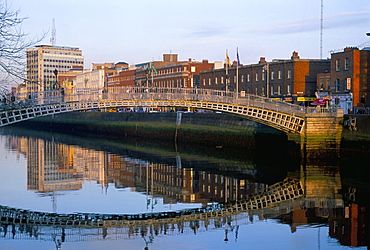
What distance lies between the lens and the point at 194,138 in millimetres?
61875

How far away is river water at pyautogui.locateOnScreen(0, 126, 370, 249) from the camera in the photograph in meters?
22.2

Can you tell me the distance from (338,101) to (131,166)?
26.0 meters

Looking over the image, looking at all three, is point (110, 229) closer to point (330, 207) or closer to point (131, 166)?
point (330, 207)

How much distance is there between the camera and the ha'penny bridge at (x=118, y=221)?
75.6 ft

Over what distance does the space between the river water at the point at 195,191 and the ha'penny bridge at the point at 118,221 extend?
0.27ft

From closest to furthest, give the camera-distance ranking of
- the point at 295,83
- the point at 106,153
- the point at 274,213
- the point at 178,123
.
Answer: the point at 274,213 → the point at 106,153 → the point at 178,123 → the point at 295,83

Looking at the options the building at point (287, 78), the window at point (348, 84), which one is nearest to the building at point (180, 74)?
the building at point (287, 78)

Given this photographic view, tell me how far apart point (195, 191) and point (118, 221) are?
909 centimetres

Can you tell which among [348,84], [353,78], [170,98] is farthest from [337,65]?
[170,98]

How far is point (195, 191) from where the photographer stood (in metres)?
33.5

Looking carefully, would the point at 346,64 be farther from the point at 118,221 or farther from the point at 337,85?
the point at 118,221

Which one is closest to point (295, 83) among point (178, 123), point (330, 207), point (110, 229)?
point (178, 123)

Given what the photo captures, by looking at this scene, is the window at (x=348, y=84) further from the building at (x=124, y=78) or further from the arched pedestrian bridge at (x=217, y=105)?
the building at (x=124, y=78)

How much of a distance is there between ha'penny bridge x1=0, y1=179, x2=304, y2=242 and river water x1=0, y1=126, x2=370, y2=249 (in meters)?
0.08
